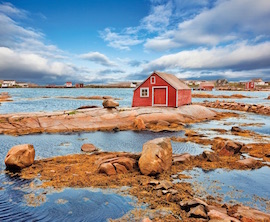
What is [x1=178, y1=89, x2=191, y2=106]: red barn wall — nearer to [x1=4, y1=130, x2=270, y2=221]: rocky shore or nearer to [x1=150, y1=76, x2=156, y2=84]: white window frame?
[x1=150, y1=76, x2=156, y2=84]: white window frame

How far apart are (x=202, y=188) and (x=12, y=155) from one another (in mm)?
10049

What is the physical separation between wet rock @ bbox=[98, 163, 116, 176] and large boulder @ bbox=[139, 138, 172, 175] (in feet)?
Result: 4.80

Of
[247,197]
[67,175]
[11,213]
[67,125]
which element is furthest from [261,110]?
[11,213]

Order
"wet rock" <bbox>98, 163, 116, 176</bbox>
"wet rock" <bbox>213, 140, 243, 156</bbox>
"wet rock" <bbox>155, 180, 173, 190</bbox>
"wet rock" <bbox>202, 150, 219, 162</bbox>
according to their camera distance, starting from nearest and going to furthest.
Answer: "wet rock" <bbox>155, 180, 173, 190</bbox> → "wet rock" <bbox>98, 163, 116, 176</bbox> → "wet rock" <bbox>202, 150, 219, 162</bbox> → "wet rock" <bbox>213, 140, 243, 156</bbox>

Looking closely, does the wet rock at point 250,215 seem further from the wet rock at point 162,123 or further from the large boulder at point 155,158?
the wet rock at point 162,123

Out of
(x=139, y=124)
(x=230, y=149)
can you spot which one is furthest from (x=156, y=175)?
(x=139, y=124)

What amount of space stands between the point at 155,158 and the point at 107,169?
2544 mm

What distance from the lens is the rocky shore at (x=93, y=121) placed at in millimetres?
24781

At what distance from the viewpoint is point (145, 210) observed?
26.5 feet

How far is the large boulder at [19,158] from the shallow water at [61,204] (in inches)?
82.3

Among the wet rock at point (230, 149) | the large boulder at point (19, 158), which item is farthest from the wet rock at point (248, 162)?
the large boulder at point (19, 158)

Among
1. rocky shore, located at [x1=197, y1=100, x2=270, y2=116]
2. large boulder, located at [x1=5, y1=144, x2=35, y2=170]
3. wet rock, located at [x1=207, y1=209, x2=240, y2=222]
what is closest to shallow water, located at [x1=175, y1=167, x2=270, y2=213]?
wet rock, located at [x1=207, y1=209, x2=240, y2=222]

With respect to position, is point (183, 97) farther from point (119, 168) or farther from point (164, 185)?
point (164, 185)

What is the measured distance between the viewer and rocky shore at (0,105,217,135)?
24.8m
